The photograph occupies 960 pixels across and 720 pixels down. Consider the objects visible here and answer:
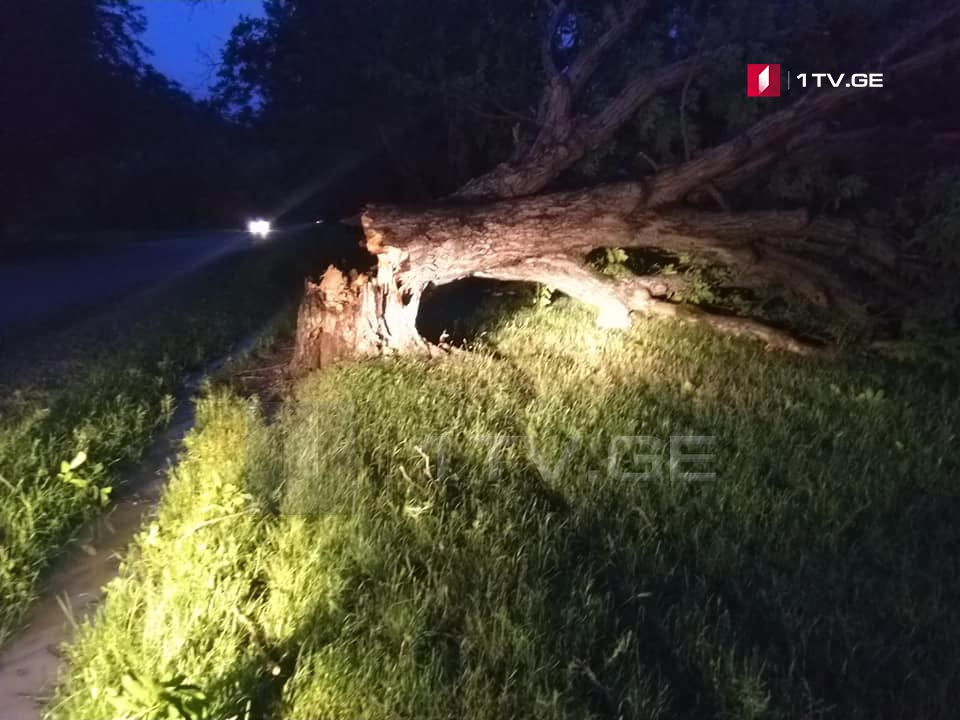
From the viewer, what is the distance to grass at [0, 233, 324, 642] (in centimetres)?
373

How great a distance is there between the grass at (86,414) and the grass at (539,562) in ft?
1.47

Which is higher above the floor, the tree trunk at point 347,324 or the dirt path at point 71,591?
the tree trunk at point 347,324

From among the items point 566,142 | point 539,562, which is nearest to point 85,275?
point 566,142

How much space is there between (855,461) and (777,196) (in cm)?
375

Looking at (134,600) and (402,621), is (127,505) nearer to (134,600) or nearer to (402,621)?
(134,600)

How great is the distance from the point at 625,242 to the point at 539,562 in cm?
419

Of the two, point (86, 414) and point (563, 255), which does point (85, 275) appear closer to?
point (86, 414)

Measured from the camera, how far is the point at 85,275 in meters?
12.6

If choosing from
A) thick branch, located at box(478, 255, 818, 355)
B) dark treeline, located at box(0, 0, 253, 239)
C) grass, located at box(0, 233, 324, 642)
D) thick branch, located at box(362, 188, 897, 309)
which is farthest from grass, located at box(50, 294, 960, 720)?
dark treeline, located at box(0, 0, 253, 239)

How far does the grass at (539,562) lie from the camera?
110 inches

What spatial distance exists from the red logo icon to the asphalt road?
25.8 feet

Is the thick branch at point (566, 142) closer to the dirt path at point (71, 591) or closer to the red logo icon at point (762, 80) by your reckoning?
the red logo icon at point (762, 80)

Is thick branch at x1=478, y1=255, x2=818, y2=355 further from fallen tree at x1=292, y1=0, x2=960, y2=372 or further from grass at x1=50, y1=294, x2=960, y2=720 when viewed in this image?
grass at x1=50, y1=294, x2=960, y2=720

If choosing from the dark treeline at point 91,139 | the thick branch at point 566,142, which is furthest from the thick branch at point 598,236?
the dark treeline at point 91,139
